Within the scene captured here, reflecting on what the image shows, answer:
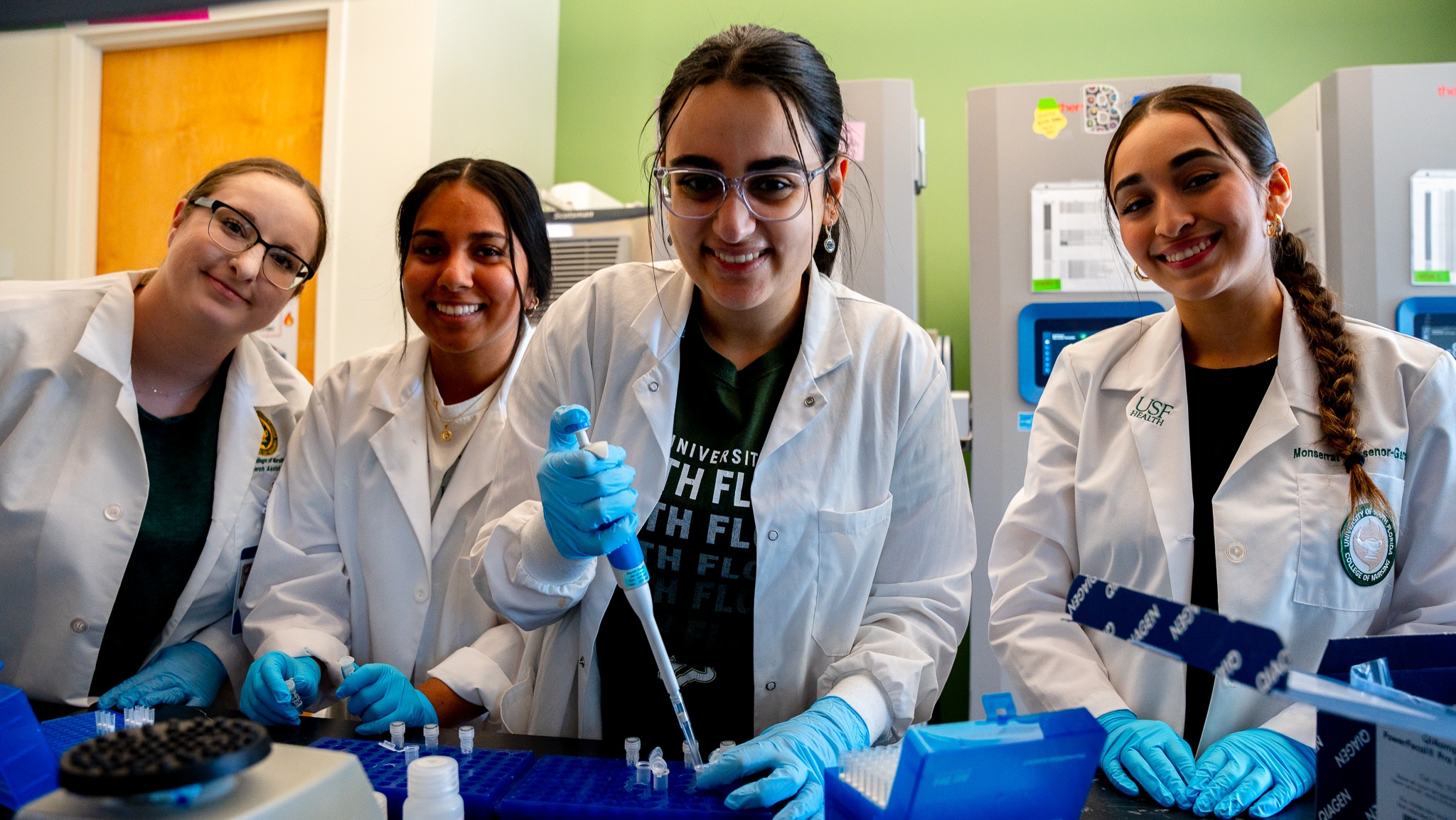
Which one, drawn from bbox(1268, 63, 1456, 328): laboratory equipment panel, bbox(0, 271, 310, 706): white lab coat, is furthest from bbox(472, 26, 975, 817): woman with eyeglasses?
bbox(1268, 63, 1456, 328): laboratory equipment panel

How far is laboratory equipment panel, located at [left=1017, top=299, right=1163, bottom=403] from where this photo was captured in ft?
Answer: 7.79

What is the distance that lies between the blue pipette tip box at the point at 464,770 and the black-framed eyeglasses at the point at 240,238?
0.91m

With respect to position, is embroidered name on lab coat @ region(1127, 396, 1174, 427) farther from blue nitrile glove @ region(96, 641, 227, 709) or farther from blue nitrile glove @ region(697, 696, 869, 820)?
blue nitrile glove @ region(96, 641, 227, 709)

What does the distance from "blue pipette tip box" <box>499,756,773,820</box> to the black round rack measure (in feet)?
0.96

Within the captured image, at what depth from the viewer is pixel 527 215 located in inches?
64.9

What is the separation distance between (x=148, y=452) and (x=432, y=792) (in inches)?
43.2

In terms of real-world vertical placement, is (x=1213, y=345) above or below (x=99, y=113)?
below

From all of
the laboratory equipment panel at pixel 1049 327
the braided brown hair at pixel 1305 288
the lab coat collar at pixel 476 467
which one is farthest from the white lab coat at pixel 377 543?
the laboratory equipment panel at pixel 1049 327

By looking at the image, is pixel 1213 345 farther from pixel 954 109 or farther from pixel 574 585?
pixel 954 109

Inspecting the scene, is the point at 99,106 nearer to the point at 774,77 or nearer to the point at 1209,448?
the point at 774,77

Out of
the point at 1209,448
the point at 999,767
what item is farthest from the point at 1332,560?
the point at 999,767

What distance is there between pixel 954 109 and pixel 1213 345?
2201 mm

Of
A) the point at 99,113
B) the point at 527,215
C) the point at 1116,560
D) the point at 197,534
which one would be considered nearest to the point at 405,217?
the point at 527,215

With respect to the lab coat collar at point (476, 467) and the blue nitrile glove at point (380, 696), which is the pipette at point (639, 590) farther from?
the lab coat collar at point (476, 467)
